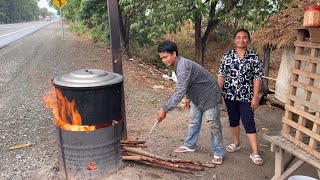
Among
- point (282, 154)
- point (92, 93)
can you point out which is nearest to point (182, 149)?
point (282, 154)

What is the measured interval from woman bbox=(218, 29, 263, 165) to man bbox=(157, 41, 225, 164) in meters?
0.30

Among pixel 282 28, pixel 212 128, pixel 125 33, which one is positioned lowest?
pixel 212 128

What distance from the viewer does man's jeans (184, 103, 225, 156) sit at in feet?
13.8

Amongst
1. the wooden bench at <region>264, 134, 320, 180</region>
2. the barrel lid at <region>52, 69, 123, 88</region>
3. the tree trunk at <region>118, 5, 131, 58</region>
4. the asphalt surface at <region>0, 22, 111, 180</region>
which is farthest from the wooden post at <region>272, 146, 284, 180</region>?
the tree trunk at <region>118, 5, 131, 58</region>


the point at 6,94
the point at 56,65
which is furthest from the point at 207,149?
the point at 56,65

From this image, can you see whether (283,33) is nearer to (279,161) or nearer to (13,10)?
(279,161)

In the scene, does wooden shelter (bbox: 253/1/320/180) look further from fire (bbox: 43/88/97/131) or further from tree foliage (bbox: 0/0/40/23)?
tree foliage (bbox: 0/0/40/23)

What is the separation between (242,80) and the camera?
430 centimetres

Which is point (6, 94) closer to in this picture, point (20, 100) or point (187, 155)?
point (20, 100)

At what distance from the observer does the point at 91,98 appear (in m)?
3.61

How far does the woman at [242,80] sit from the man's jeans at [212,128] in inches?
14.1

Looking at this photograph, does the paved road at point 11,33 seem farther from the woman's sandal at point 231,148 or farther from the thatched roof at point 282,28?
the woman's sandal at point 231,148

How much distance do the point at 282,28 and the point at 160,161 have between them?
578 cm

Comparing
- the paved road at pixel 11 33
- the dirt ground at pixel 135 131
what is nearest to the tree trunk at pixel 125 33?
the dirt ground at pixel 135 131
